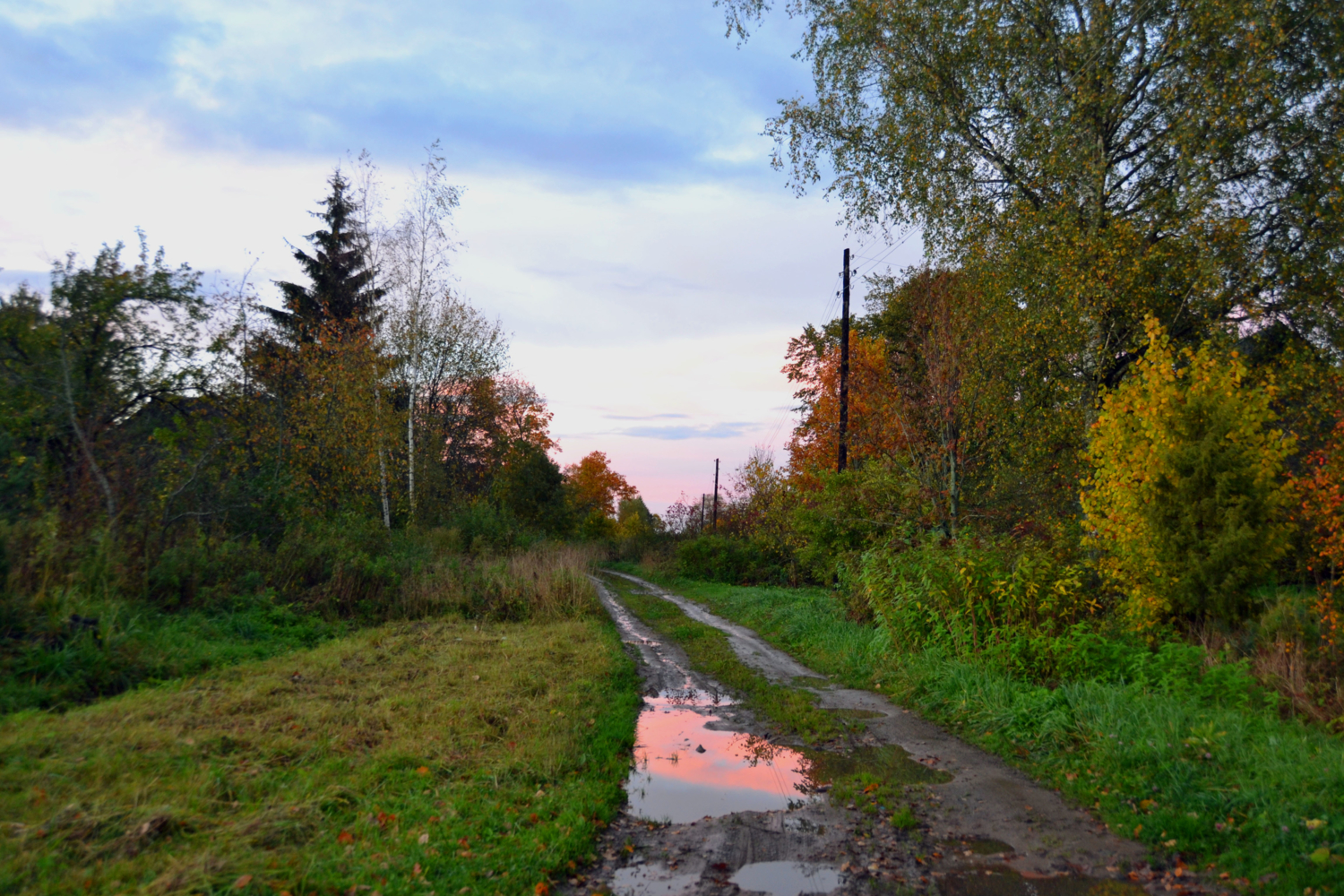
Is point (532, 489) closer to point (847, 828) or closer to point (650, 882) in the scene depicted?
point (847, 828)

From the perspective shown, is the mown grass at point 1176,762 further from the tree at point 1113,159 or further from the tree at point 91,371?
the tree at point 91,371

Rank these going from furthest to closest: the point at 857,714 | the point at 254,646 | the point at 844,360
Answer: the point at 844,360 → the point at 254,646 → the point at 857,714

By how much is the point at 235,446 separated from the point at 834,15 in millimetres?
14390

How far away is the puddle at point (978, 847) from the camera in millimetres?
4898

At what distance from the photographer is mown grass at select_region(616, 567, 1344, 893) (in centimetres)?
459

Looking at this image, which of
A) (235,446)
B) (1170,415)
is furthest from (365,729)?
(235,446)

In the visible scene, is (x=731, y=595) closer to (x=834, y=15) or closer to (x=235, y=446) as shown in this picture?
(x=235, y=446)

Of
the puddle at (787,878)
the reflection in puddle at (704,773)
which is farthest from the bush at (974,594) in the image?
the puddle at (787,878)

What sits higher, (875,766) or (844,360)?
(844,360)

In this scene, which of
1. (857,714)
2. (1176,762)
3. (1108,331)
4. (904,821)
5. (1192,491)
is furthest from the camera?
(1108,331)

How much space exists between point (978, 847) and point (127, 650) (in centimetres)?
845

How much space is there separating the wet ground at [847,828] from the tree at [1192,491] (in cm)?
334

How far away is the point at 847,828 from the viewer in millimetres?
5340

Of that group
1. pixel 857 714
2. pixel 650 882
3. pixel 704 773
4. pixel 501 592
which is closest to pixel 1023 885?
pixel 650 882
